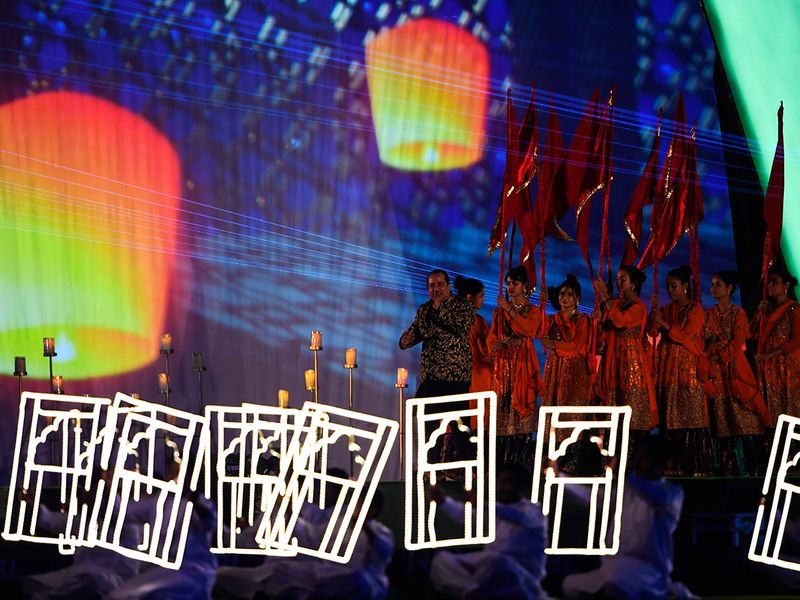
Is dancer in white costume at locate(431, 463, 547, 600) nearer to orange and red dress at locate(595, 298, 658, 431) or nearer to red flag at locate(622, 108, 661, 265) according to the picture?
orange and red dress at locate(595, 298, 658, 431)

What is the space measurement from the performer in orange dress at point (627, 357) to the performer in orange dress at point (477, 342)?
0.51 meters

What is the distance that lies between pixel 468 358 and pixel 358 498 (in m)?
1.61

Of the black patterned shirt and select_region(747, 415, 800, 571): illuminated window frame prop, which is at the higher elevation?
the black patterned shirt

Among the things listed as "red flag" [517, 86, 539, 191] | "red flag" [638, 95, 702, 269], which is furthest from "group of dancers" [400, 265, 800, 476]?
"red flag" [517, 86, 539, 191]

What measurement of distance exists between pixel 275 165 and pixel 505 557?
4.29 m

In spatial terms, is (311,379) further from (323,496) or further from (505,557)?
(505,557)

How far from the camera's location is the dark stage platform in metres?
4.19

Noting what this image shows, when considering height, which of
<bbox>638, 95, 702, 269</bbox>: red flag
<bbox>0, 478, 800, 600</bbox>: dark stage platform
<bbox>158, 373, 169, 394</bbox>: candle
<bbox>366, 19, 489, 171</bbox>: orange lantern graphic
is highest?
<bbox>366, 19, 489, 171</bbox>: orange lantern graphic

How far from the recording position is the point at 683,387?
17.9 ft

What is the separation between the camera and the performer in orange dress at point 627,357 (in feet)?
17.7

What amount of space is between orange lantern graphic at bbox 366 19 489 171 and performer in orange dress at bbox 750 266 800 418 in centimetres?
267

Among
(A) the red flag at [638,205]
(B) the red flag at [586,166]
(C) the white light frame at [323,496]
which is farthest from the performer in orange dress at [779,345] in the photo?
(C) the white light frame at [323,496]

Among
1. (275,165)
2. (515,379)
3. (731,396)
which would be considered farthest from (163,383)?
(731,396)

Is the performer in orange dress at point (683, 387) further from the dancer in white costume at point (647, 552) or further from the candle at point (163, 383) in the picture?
the candle at point (163, 383)
